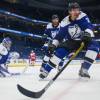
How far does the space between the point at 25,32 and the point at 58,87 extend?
30.3 ft

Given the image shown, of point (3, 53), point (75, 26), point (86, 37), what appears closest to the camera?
point (86, 37)

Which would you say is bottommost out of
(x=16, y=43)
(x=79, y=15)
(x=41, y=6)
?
(x=16, y=43)

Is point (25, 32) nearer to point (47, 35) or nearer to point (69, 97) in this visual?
point (47, 35)

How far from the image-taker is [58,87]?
7.82 ft

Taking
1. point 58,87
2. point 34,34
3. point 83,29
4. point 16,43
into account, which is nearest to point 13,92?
point 58,87

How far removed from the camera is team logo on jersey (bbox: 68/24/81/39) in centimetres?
281

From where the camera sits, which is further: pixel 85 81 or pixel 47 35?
pixel 47 35

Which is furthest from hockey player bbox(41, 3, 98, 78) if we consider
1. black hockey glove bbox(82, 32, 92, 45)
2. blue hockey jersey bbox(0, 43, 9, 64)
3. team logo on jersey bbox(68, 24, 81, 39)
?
blue hockey jersey bbox(0, 43, 9, 64)

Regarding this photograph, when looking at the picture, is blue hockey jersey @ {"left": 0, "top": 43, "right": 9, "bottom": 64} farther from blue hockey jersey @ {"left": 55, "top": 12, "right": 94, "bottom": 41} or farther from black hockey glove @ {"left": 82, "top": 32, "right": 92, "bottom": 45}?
black hockey glove @ {"left": 82, "top": 32, "right": 92, "bottom": 45}

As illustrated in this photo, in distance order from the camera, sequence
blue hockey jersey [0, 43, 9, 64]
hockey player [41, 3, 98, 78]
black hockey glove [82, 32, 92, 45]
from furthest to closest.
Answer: blue hockey jersey [0, 43, 9, 64] → hockey player [41, 3, 98, 78] → black hockey glove [82, 32, 92, 45]

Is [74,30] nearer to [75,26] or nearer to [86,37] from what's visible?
[75,26]

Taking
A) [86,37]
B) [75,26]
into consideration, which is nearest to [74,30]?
[75,26]

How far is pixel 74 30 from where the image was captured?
9.28 feet

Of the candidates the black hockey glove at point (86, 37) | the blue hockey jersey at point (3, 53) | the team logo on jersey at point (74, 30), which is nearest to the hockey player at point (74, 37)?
the team logo on jersey at point (74, 30)
